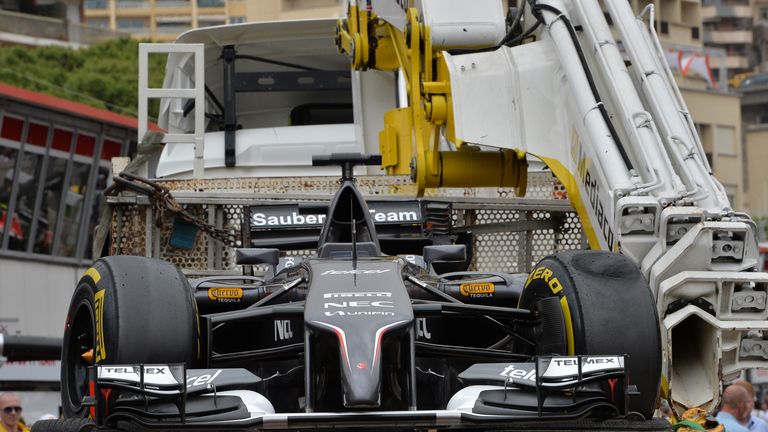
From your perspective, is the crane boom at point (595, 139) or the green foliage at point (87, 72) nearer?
the crane boom at point (595, 139)

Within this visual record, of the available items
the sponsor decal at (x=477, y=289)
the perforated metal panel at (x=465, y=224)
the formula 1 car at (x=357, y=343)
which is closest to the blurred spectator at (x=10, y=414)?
the perforated metal panel at (x=465, y=224)

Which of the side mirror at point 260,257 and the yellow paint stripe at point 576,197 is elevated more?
the yellow paint stripe at point 576,197

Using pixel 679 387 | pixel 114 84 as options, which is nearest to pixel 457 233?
pixel 679 387

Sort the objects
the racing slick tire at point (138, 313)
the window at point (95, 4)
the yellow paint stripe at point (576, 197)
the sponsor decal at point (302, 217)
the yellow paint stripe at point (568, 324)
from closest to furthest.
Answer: the racing slick tire at point (138, 313) → the yellow paint stripe at point (568, 324) → the yellow paint stripe at point (576, 197) → the sponsor decal at point (302, 217) → the window at point (95, 4)

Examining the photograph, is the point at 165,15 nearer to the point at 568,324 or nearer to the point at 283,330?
the point at 283,330

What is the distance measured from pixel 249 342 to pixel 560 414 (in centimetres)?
211

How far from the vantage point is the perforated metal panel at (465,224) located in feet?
36.9

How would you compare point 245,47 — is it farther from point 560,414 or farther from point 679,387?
point 560,414

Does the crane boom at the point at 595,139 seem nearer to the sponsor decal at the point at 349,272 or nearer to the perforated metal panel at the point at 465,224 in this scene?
the perforated metal panel at the point at 465,224

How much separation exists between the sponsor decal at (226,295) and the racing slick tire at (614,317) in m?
1.57

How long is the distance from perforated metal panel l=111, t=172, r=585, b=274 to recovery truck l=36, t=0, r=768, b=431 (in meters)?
0.02

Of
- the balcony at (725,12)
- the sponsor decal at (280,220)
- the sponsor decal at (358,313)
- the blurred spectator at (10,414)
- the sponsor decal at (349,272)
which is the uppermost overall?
the balcony at (725,12)

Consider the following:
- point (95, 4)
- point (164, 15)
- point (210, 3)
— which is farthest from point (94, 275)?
point (95, 4)

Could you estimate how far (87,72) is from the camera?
171ft
